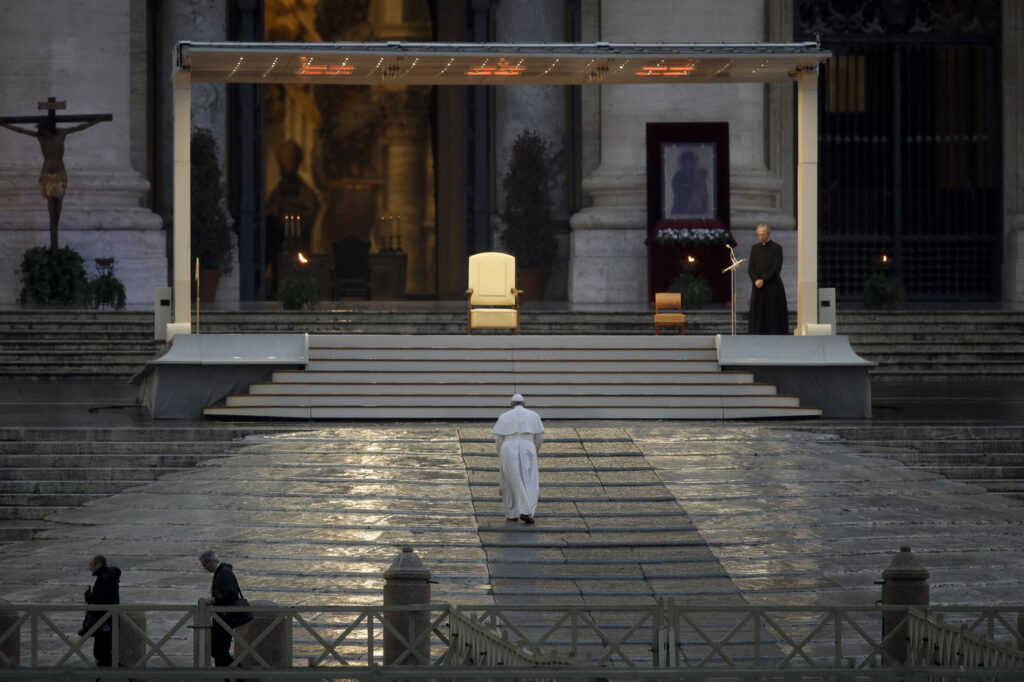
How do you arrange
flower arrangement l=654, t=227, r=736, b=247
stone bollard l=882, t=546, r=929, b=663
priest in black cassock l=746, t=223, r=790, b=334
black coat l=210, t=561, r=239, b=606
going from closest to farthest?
black coat l=210, t=561, r=239, b=606
stone bollard l=882, t=546, r=929, b=663
priest in black cassock l=746, t=223, r=790, b=334
flower arrangement l=654, t=227, r=736, b=247

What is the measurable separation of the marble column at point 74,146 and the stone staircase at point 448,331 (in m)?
3.38

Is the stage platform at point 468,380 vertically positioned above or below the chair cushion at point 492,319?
below

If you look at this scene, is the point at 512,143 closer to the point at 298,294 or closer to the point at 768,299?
the point at 298,294

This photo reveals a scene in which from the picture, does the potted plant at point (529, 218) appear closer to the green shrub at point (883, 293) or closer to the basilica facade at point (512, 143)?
the basilica facade at point (512, 143)

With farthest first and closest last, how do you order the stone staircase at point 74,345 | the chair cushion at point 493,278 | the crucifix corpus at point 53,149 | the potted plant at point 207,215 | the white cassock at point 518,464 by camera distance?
the potted plant at point 207,215, the crucifix corpus at point 53,149, the stone staircase at point 74,345, the chair cushion at point 493,278, the white cassock at point 518,464

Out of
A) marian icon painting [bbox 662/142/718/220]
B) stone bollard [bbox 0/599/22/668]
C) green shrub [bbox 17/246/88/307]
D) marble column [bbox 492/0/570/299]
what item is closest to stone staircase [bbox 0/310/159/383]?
green shrub [bbox 17/246/88/307]

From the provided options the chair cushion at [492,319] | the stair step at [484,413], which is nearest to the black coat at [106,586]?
the stair step at [484,413]

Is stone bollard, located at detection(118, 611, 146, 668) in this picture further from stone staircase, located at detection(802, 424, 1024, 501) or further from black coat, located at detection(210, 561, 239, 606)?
stone staircase, located at detection(802, 424, 1024, 501)

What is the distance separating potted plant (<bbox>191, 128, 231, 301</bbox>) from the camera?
25.9 m

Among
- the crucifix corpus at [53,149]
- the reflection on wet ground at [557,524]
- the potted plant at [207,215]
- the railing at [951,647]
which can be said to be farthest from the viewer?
the potted plant at [207,215]

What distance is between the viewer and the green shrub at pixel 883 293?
895 inches

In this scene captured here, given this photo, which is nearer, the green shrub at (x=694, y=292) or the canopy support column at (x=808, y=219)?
the canopy support column at (x=808, y=219)

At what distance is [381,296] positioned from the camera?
29.5 metres

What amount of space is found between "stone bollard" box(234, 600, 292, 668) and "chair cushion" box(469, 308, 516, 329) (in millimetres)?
10202
